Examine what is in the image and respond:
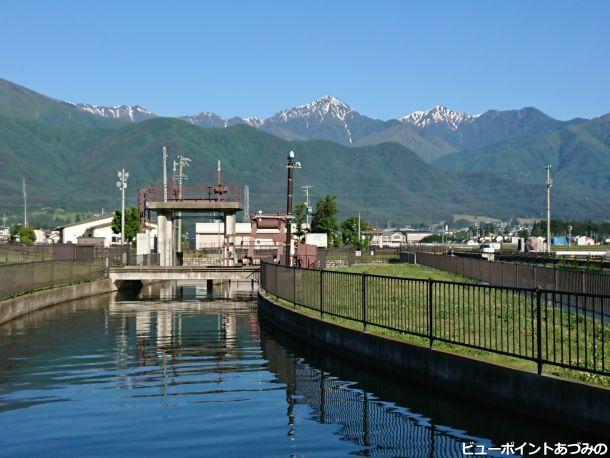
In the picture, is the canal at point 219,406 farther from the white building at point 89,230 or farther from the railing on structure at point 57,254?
the white building at point 89,230

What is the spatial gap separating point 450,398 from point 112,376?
720 cm

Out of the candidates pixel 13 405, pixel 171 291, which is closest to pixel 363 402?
pixel 13 405

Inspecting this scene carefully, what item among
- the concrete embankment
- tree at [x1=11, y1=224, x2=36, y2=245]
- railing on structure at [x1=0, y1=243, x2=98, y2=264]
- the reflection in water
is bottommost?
the reflection in water

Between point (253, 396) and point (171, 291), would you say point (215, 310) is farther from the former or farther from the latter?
point (253, 396)

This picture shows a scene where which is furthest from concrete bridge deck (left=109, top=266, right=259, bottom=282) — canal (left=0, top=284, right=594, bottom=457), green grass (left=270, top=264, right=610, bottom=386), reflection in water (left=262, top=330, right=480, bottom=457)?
reflection in water (left=262, top=330, right=480, bottom=457)

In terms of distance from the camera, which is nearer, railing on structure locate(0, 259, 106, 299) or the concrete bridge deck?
railing on structure locate(0, 259, 106, 299)

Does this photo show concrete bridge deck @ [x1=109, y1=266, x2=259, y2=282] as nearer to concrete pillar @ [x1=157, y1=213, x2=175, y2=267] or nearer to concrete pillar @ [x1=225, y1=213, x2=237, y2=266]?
concrete pillar @ [x1=225, y1=213, x2=237, y2=266]

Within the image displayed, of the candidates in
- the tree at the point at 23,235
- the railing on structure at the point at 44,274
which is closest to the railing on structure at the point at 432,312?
the railing on structure at the point at 44,274

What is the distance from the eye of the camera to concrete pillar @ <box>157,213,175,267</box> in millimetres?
70188

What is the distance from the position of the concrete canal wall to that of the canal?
0.77ft

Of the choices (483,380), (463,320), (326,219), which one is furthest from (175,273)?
(326,219)

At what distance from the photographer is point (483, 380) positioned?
51.6 ft

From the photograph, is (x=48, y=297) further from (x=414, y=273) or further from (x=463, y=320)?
(x=463, y=320)

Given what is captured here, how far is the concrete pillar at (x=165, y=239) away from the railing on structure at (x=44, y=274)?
10.5 metres
